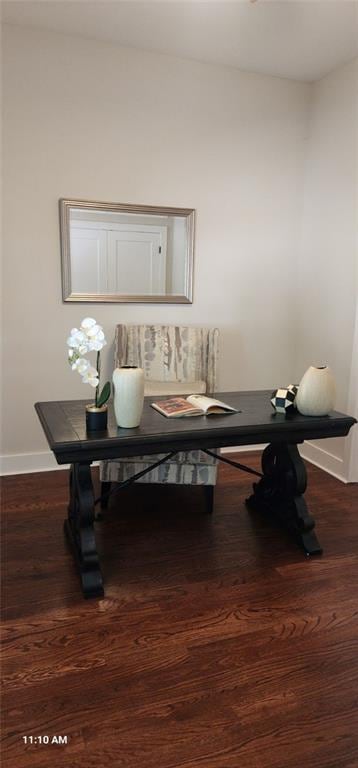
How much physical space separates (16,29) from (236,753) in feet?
10.9

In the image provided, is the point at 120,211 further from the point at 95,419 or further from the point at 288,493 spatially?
the point at 288,493

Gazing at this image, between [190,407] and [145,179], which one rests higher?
[145,179]

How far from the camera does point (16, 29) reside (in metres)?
Answer: 2.56

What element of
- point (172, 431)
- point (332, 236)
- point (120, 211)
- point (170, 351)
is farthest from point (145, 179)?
point (172, 431)

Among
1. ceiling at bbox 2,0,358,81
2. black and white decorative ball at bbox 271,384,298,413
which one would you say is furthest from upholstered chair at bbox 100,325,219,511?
ceiling at bbox 2,0,358,81

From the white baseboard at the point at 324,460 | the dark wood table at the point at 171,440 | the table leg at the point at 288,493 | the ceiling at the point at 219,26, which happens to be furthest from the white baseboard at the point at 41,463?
the ceiling at the point at 219,26

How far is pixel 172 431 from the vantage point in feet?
5.95

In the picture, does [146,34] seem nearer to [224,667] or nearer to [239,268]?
[239,268]

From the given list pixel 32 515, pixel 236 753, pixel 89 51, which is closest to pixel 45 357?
pixel 32 515

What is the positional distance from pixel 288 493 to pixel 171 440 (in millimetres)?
814

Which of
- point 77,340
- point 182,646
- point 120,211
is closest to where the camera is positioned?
point 182,646

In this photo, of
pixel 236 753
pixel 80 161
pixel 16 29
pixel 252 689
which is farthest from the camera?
pixel 80 161

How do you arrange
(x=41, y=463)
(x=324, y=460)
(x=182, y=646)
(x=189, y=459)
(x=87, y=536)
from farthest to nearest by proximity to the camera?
(x=324, y=460) < (x=41, y=463) < (x=189, y=459) < (x=87, y=536) < (x=182, y=646)

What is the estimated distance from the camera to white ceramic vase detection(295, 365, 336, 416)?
2066mm
